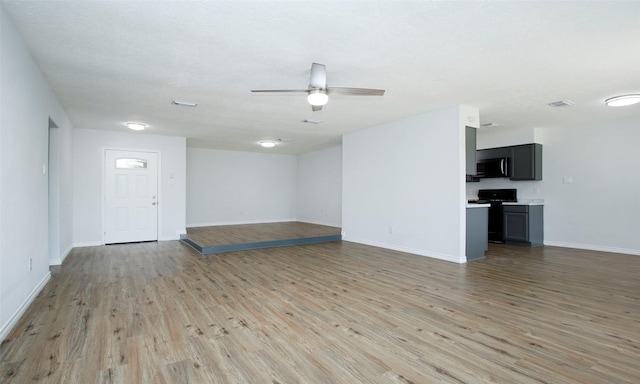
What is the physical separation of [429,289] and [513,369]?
1632mm

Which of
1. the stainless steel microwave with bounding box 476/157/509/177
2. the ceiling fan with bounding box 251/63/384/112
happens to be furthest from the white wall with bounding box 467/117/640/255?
the ceiling fan with bounding box 251/63/384/112

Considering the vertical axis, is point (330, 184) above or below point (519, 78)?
below

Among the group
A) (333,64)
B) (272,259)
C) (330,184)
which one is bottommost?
(272,259)

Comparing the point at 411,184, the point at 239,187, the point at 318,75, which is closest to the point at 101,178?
the point at 239,187

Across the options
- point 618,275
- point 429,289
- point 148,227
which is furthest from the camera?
point 148,227

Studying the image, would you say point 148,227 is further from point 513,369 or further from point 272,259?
point 513,369

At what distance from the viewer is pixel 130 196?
685 cm

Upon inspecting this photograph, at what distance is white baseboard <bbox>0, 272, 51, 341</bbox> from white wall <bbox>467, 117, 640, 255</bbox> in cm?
819

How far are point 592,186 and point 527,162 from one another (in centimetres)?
114

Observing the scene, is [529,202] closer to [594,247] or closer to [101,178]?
[594,247]

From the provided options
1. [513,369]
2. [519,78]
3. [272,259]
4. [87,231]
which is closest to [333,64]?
[519,78]

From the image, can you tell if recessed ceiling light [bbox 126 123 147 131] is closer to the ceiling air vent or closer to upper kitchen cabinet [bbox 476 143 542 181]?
the ceiling air vent

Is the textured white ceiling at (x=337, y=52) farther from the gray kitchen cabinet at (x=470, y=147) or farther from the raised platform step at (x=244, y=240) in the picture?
the raised platform step at (x=244, y=240)

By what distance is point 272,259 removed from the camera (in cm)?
527
